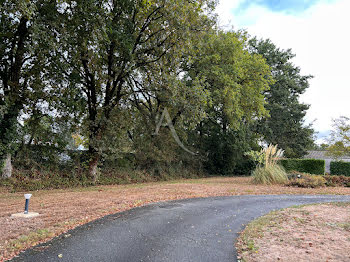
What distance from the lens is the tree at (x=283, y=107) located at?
2784 centimetres

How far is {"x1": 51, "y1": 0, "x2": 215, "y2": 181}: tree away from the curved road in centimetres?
707

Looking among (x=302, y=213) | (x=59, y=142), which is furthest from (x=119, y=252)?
(x=59, y=142)

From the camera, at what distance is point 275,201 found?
332 inches

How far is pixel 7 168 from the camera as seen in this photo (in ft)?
34.7

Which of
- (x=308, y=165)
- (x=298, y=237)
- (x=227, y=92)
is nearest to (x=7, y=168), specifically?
(x=298, y=237)

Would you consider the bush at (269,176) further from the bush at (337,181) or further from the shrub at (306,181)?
the bush at (337,181)

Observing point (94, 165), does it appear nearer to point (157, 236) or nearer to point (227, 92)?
point (157, 236)

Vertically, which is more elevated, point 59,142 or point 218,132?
point 218,132

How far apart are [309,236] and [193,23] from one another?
1082cm

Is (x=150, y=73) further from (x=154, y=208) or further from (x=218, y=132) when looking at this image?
(x=218, y=132)

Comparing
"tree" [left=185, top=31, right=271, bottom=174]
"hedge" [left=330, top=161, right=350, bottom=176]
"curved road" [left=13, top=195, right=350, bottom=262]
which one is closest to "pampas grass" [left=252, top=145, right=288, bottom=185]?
"tree" [left=185, top=31, right=271, bottom=174]

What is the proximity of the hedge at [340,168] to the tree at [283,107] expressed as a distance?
896 cm

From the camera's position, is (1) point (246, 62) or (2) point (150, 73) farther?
(1) point (246, 62)

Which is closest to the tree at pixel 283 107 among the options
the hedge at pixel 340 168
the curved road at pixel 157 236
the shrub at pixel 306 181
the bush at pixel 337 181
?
the hedge at pixel 340 168
